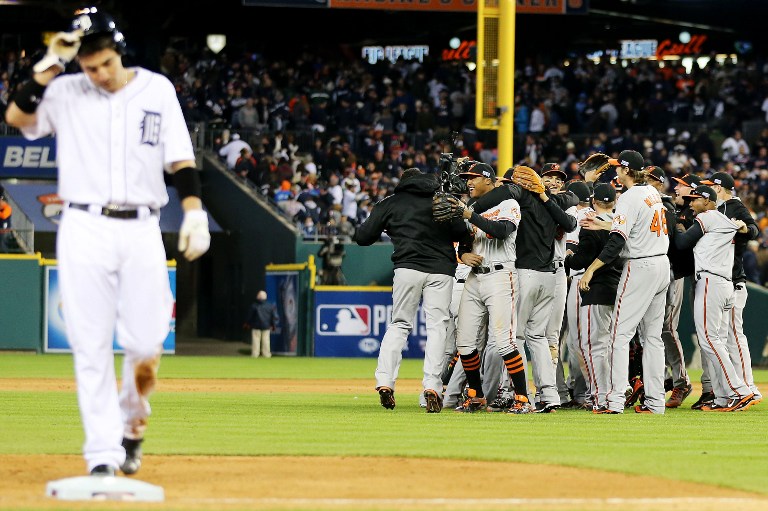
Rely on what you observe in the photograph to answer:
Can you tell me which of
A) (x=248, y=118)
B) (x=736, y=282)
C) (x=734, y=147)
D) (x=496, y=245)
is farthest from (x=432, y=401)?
(x=734, y=147)

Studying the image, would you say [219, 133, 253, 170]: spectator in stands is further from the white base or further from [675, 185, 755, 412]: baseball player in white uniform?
the white base

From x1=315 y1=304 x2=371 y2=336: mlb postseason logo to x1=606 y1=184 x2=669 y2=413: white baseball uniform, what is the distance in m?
13.3

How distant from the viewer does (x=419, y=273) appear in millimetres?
11625

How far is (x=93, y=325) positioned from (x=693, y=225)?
7289 millimetres

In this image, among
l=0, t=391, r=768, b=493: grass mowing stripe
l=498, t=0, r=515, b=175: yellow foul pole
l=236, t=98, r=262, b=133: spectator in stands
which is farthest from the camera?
l=236, t=98, r=262, b=133: spectator in stands

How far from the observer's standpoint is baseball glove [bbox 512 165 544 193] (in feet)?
38.8

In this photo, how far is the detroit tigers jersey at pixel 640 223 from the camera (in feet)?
38.5

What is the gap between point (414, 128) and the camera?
3247 cm

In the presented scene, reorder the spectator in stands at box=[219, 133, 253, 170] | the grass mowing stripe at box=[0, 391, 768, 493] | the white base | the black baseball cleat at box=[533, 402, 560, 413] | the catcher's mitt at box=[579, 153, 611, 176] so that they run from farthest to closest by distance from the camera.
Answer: the spectator in stands at box=[219, 133, 253, 170], the catcher's mitt at box=[579, 153, 611, 176], the black baseball cleat at box=[533, 402, 560, 413], the grass mowing stripe at box=[0, 391, 768, 493], the white base

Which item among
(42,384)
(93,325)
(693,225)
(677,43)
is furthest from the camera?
(677,43)

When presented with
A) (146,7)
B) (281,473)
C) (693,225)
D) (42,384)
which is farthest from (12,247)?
(281,473)

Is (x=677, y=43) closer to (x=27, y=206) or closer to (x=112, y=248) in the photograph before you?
(x=27, y=206)

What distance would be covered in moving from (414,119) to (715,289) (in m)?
20.4

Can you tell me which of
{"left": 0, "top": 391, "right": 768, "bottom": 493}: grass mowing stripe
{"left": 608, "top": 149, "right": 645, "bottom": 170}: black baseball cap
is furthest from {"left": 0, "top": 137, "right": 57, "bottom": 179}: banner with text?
{"left": 608, "top": 149, "right": 645, "bottom": 170}: black baseball cap
